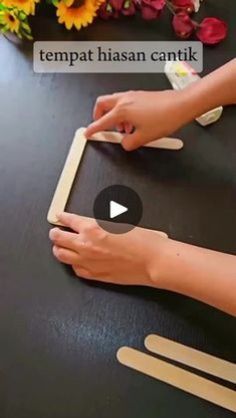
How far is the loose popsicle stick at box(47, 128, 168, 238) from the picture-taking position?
28.1 inches

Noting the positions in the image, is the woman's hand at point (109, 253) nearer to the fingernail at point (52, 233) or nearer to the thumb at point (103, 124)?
the fingernail at point (52, 233)

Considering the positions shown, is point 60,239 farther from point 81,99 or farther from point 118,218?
point 81,99

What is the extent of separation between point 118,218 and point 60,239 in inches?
3.4

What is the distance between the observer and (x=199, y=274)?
58 cm

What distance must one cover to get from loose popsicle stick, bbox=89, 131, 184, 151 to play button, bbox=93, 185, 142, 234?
0.29 ft

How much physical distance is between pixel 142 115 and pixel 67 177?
5.7 inches

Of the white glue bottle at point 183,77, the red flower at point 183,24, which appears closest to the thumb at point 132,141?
the white glue bottle at point 183,77

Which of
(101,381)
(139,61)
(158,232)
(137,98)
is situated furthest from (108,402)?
(139,61)

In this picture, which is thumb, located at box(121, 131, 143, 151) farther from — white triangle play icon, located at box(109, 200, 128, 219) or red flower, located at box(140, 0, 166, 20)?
red flower, located at box(140, 0, 166, 20)

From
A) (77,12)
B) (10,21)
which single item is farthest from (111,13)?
(10,21)

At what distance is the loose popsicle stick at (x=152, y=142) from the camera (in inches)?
30.4

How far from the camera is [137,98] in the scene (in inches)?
30.0

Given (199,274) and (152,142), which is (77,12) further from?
(199,274)

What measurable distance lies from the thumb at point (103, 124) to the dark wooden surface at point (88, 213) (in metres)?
0.03
